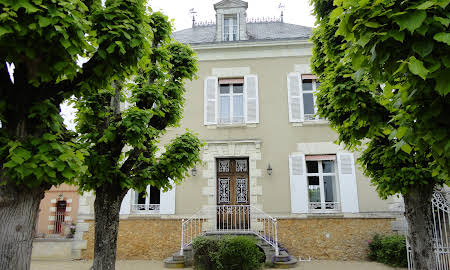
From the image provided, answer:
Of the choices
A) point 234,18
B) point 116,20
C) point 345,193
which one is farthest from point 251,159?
point 116,20

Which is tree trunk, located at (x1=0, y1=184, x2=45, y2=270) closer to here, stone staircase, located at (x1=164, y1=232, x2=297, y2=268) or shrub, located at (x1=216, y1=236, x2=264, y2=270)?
shrub, located at (x1=216, y1=236, x2=264, y2=270)

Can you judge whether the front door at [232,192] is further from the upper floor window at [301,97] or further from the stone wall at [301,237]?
the upper floor window at [301,97]

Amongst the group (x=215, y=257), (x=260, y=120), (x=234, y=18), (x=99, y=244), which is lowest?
(x=215, y=257)

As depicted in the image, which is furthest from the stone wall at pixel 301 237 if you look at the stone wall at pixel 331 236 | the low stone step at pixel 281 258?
the low stone step at pixel 281 258

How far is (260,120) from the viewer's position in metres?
9.59

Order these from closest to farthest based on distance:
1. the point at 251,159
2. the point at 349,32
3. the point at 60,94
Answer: the point at 349,32 < the point at 60,94 < the point at 251,159

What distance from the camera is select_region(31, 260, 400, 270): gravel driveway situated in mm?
7586

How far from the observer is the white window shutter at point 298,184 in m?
8.83

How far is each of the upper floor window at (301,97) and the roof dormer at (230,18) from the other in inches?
100

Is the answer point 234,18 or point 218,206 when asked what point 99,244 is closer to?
point 218,206

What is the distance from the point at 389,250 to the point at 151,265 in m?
5.64

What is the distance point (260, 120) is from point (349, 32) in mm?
7198

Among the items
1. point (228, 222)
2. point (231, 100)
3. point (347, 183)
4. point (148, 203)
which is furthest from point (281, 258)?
point (231, 100)

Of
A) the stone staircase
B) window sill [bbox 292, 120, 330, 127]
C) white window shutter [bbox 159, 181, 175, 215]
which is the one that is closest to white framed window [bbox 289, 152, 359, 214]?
window sill [bbox 292, 120, 330, 127]
